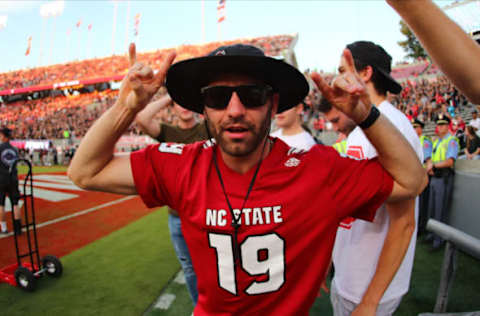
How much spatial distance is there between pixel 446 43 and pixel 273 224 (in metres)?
0.91

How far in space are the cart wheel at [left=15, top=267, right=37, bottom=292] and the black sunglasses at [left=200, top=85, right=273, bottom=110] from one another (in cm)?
413

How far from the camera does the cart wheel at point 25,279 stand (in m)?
3.89

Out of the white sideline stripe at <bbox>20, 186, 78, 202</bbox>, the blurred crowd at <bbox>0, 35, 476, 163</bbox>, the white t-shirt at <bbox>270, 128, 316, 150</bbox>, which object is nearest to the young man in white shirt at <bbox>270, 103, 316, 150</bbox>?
the white t-shirt at <bbox>270, 128, 316, 150</bbox>

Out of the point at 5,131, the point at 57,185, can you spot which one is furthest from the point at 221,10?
the point at 5,131

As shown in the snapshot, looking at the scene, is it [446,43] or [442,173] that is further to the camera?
[442,173]

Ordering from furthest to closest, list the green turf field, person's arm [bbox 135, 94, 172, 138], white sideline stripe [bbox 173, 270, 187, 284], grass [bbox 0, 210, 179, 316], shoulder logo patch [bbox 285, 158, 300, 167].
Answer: white sideline stripe [bbox 173, 270, 187, 284] → grass [bbox 0, 210, 179, 316] → the green turf field → person's arm [bbox 135, 94, 172, 138] → shoulder logo patch [bbox 285, 158, 300, 167]

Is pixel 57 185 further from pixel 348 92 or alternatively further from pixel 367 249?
pixel 348 92

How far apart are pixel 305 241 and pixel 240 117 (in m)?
0.65

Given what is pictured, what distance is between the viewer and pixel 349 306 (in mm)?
1675

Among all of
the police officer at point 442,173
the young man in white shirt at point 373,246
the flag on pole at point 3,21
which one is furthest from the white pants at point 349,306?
the flag on pole at point 3,21

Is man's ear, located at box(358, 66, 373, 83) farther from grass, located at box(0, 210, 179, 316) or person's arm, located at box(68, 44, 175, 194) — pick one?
grass, located at box(0, 210, 179, 316)

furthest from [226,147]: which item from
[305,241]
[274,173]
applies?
[305,241]

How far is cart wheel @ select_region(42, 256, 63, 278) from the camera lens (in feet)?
14.0

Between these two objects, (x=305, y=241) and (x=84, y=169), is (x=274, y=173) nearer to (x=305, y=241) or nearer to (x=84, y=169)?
(x=305, y=241)
